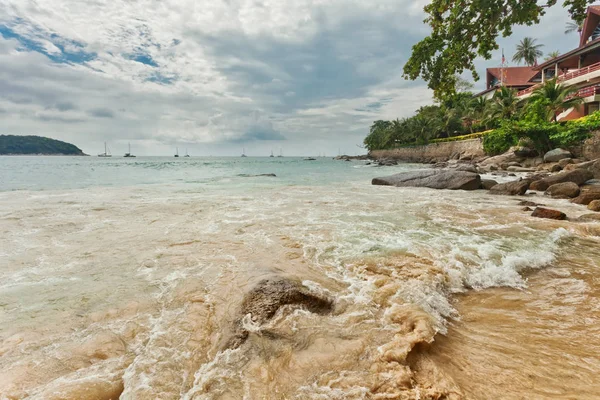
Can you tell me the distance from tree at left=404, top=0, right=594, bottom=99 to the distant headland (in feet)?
639

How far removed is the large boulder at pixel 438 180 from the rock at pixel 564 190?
3054 millimetres

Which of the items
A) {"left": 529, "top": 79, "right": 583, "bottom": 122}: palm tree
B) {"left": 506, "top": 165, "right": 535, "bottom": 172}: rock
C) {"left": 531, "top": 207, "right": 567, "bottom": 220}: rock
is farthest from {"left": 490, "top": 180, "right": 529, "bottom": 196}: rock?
{"left": 529, "top": 79, "right": 583, "bottom": 122}: palm tree

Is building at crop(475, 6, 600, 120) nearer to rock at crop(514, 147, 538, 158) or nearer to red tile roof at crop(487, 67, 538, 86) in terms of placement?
red tile roof at crop(487, 67, 538, 86)

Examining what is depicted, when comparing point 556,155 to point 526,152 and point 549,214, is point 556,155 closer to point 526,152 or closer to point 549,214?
point 526,152

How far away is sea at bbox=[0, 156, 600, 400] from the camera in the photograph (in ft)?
7.64

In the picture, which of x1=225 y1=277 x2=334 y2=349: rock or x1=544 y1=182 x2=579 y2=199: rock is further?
x1=544 y1=182 x2=579 y2=199: rock

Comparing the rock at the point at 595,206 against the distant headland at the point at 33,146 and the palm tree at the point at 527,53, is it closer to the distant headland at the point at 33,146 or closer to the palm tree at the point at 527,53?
the palm tree at the point at 527,53

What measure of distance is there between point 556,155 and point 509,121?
10.3 m

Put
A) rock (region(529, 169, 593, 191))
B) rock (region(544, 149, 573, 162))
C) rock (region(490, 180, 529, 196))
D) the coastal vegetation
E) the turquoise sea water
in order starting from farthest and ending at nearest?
1. the coastal vegetation
2. rock (region(544, 149, 573, 162))
3. the turquoise sea water
4. rock (region(529, 169, 593, 191))
5. rock (region(490, 180, 529, 196))

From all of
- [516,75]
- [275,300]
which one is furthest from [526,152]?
[516,75]

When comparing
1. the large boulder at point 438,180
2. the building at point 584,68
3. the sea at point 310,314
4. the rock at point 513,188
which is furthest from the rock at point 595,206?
the building at point 584,68

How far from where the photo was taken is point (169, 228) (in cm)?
753

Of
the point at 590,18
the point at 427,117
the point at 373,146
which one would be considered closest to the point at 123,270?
the point at 590,18

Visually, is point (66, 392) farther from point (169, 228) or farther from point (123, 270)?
point (169, 228)
